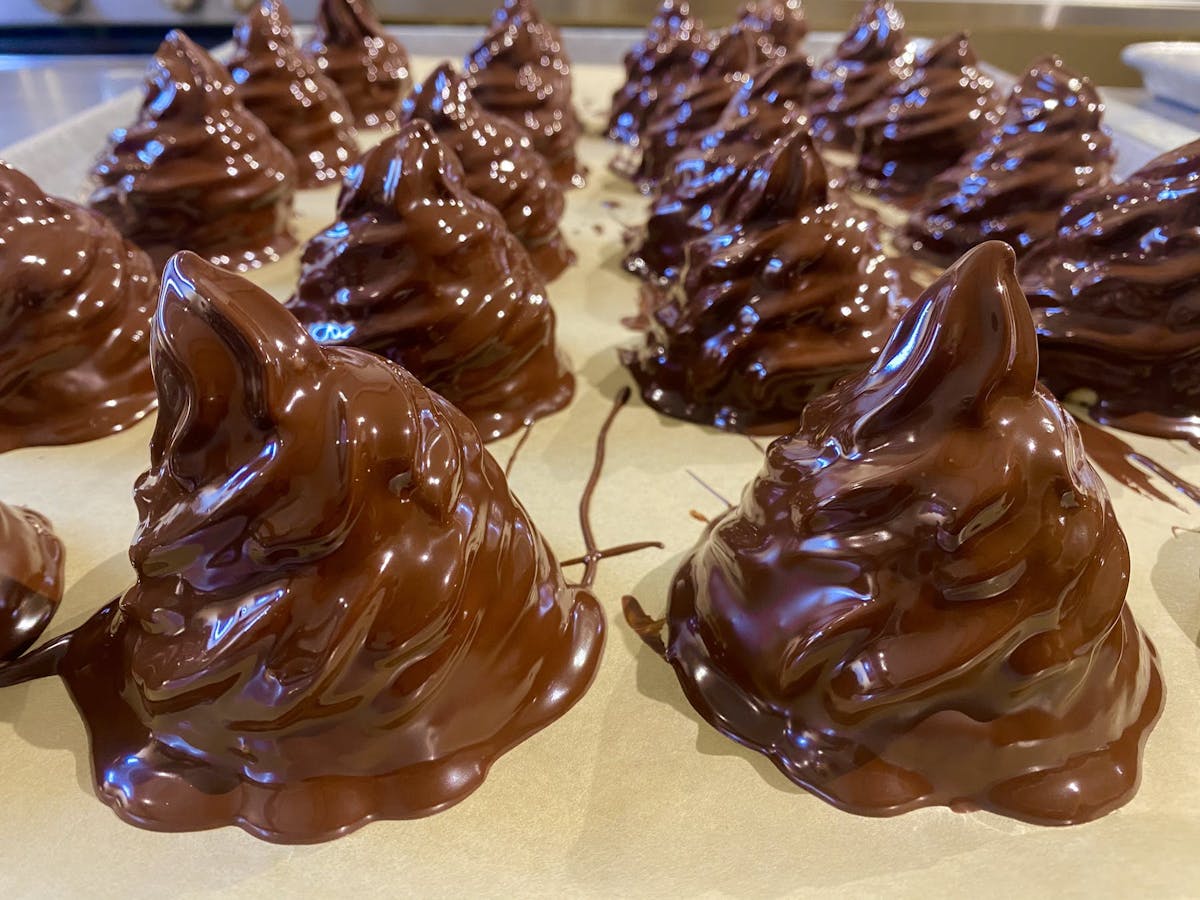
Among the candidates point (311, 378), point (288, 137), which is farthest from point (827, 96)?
point (311, 378)

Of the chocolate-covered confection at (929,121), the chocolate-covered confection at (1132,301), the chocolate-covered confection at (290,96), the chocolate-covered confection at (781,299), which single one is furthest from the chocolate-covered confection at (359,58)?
the chocolate-covered confection at (1132,301)

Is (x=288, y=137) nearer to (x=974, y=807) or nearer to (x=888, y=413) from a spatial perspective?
(x=888, y=413)

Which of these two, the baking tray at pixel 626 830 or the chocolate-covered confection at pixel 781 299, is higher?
the chocolate-covered confection at pixel 781 299

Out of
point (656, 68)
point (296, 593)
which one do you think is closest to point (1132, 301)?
point (296, 593)

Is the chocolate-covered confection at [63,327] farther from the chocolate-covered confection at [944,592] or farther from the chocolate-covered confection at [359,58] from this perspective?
the chocolate-covered confection at [359,58]

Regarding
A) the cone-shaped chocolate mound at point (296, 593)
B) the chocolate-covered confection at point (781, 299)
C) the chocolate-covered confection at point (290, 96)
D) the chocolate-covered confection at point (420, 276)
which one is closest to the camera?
the cone-shaped chocolate mound at point (296, 593)

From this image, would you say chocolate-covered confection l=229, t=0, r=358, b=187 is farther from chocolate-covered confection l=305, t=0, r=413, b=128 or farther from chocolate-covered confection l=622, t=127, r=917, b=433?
chocolate-covered confection l=622, t=127, r=917, b=433
